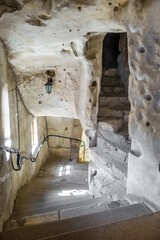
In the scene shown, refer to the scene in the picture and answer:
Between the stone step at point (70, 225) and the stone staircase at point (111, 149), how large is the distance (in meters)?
1.17

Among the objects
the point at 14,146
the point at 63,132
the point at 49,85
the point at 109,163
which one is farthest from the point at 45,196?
the point at 63,132

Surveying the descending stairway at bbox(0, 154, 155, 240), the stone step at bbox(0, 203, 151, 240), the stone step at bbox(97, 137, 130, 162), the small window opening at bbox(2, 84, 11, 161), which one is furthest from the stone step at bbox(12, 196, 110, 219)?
the small window opening at bbox(2, 84, 11, 161)

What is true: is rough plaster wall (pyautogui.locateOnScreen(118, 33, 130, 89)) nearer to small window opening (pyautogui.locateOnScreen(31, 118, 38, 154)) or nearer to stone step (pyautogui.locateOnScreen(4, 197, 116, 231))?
small window opening (pyautogui.locateOnScreen(31, 118, 38, 154))

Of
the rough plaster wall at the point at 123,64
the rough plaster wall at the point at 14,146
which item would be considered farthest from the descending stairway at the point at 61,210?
the rough plaster wall at the point at 123,64

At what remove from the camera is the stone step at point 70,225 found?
1741 mm

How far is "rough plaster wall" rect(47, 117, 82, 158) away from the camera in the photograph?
898 cm

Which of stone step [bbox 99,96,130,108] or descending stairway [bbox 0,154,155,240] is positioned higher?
stone step [bbox 99,96,130,108]

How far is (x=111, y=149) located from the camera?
4215 mm

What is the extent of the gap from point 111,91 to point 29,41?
10.1ft

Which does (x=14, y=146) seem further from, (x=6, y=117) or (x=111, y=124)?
(x=111, y=124)

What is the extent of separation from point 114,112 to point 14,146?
8.74 feet

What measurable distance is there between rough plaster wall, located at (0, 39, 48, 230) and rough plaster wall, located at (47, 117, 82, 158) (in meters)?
2.08

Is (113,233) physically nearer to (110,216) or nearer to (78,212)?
(110,216)

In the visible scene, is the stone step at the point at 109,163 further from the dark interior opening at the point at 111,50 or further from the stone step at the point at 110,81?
the dark interior opening at the point at 111,50
